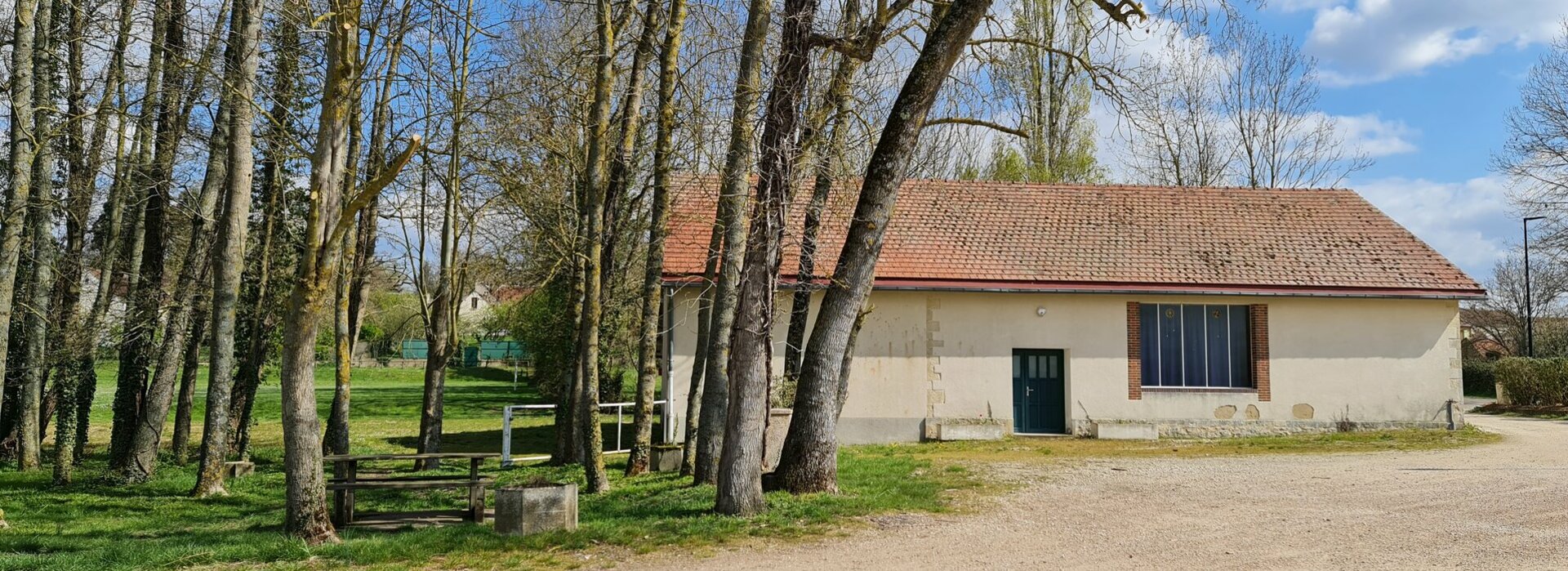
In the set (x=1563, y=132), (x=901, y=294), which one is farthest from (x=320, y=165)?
(x=1563, y=132)

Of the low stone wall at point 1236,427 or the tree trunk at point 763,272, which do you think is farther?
the low stone wall at point 1236,427

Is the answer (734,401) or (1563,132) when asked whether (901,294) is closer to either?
(734,401)

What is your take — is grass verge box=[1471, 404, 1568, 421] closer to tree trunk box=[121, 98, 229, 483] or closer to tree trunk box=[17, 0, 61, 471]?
tree trunk box=[121, 98, 229, 483]

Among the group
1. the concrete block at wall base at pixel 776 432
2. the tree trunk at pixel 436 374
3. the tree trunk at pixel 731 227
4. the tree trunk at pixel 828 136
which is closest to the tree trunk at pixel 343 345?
the tree trunk at pixel 436 374

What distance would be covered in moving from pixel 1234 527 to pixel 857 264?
3.92 m

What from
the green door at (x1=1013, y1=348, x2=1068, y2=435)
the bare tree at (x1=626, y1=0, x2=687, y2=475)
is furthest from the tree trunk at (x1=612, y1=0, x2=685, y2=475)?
the green door at (x1=1013, y1=348, x2=1068, y2=435)

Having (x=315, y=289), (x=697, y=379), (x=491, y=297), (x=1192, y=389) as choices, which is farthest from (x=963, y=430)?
(x=491, y=297)

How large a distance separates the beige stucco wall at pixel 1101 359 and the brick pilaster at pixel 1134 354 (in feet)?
0.33

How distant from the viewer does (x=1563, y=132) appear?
89.6 ft

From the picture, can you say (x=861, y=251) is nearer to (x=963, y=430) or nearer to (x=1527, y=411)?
(x=963, y=430)

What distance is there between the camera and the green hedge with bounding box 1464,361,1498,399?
114 ft

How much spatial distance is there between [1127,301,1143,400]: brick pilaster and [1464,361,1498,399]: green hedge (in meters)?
24.1

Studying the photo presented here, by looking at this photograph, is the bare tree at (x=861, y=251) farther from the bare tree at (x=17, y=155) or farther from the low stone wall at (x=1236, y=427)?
the low stone wall at (x=1236, y=427)

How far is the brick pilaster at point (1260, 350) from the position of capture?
58.5 ft
